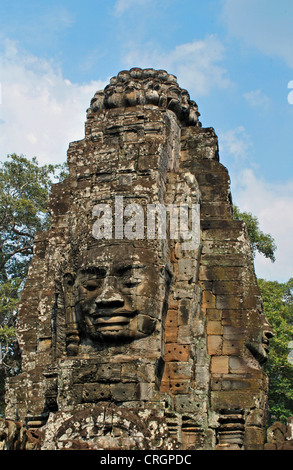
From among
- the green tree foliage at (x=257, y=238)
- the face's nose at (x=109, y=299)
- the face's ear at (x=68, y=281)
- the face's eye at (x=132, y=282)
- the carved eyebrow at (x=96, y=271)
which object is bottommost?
the face's nose at (x=109, y=299)

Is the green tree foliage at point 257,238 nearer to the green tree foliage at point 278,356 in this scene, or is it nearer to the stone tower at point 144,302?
the green tree foliage at point 278,356

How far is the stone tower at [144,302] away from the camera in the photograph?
9312 mm

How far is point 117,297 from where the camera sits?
31.6ft

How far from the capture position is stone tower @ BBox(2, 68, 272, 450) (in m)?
9.31

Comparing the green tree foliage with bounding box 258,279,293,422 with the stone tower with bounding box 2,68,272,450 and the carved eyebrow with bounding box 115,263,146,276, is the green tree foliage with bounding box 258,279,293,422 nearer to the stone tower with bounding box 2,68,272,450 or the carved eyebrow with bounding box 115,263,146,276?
the stone tower with bounding box 2,68,272,450

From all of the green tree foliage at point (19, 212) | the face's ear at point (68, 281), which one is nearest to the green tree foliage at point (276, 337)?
the green tree foliage at point (19, 212)

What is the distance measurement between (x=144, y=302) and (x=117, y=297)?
0.43 meters

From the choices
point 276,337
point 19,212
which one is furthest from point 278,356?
point 19,212

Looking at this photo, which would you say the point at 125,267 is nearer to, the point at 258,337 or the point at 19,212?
the point at 258,337

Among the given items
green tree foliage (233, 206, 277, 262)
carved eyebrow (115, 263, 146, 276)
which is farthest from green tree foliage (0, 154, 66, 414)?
carved eyebrow (115, 263, 146, 276)

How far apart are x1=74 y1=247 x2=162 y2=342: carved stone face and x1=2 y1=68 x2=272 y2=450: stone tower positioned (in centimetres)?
2

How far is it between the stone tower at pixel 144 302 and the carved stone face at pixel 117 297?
0.07 ft

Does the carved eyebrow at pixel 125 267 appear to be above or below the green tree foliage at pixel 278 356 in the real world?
below
